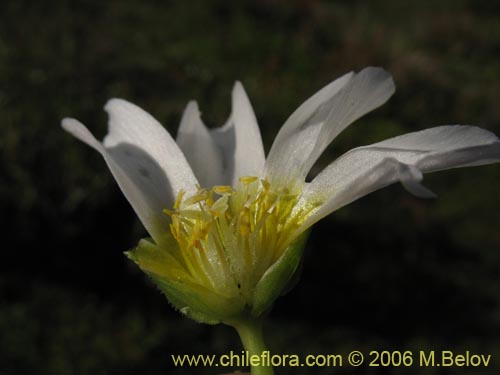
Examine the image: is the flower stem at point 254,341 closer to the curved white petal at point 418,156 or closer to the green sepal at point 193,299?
the green sepal at point 193,299

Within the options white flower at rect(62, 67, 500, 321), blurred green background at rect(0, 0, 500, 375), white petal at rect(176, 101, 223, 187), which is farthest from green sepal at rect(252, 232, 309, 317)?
blurred green background at rect(0, 0, 500, 375)

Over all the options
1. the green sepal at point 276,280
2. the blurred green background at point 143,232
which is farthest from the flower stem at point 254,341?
the blurred green background at point 143,232

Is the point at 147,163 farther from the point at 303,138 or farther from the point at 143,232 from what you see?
the point at 143,232

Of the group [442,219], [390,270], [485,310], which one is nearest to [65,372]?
[390,270]

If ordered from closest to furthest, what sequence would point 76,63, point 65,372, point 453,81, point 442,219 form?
point 65,372, point 442,219, point 76,63, point 453,81

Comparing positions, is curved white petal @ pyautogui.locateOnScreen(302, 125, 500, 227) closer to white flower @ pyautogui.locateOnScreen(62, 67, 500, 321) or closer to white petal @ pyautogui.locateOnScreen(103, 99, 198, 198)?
white flower @ pyautogui.locateOnScreen(62, 67, 500, 321)

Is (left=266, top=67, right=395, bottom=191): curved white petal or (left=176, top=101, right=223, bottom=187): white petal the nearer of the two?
(left=266, top=67, right=395, bottom=191): curved white petal

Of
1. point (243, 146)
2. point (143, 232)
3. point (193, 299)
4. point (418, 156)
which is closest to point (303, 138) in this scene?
point (243, 146)

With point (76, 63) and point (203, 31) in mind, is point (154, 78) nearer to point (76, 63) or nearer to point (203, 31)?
point (76, 63)
